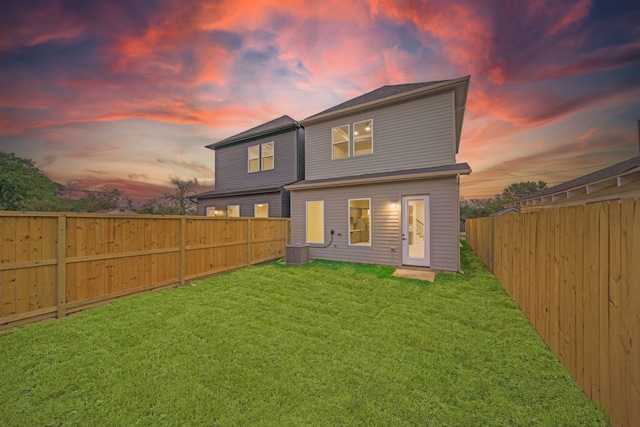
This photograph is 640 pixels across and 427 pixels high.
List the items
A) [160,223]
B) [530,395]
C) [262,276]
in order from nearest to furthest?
[530,395] < [160,223] < [262,276]

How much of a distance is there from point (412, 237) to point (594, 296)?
6161 mm

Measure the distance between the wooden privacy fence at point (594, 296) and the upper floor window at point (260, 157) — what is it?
38.4 ft

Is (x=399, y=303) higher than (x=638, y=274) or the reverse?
the reverse

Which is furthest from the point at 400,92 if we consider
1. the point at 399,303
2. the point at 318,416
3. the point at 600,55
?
the point at 600,55

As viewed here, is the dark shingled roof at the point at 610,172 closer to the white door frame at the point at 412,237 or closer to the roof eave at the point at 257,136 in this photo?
the white door frame at the point at 412,237

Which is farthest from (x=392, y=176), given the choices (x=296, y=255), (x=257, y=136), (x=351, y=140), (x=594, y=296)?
(x=257, y=136)

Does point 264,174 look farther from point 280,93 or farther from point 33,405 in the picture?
point 33,405

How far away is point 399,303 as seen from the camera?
4711 millimetres

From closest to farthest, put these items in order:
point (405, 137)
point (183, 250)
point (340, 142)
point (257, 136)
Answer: point (183, 250) < point (405, 137) < point (340, 142) < point (257, 136)

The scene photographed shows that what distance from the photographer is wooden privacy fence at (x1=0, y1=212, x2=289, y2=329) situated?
3.53m

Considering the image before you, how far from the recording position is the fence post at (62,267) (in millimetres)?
3912

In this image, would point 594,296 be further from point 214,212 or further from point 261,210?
point 214,212

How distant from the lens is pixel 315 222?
32.2ft

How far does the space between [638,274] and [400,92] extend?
27.5 feet
